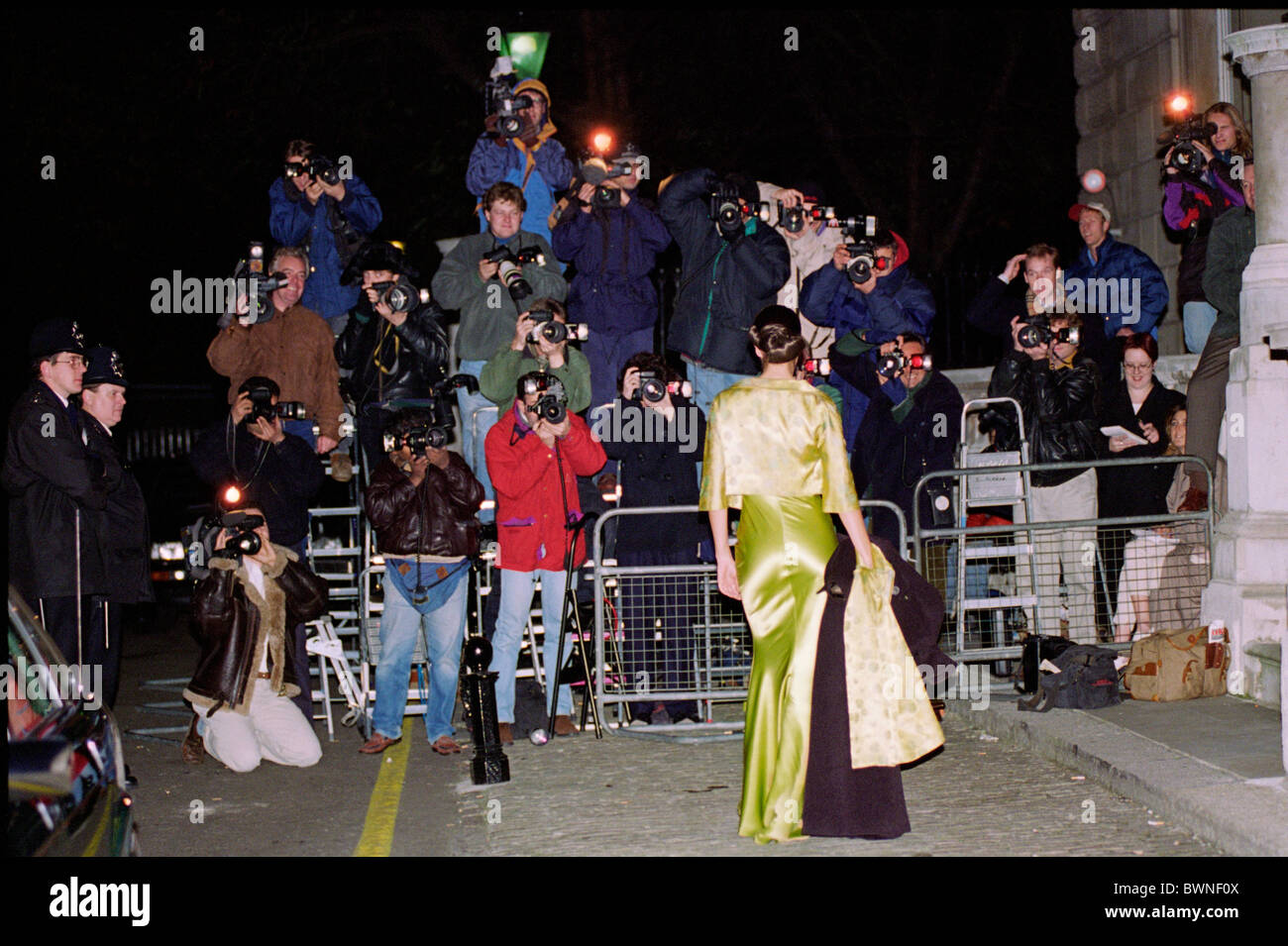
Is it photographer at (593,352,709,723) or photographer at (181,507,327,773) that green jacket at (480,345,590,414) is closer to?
photographer at (593,352,709,723)

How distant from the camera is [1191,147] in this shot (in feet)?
37.2

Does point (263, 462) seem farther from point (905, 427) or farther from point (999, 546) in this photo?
point (999, 546)

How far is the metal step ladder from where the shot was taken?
→ 33.3 ft

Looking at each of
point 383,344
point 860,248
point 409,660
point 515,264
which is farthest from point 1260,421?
point 383,344

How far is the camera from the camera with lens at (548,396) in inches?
375

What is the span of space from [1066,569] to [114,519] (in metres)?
6.31

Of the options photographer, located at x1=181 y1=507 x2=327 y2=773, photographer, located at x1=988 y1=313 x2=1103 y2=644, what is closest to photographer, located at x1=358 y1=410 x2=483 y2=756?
photographer, located at x1=181 y1=507 x2=327 y2=773

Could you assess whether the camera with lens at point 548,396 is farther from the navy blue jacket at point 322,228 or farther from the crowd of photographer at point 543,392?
the navy blue jacket at point 322,228

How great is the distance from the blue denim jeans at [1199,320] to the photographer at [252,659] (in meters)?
7.10

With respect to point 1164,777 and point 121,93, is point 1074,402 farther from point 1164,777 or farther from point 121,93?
point 121,93

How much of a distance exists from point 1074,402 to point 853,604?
179 inches

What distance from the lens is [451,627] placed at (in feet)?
31.7

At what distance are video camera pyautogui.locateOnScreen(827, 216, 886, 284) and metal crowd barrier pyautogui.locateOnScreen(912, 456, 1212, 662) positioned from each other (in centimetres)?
165
